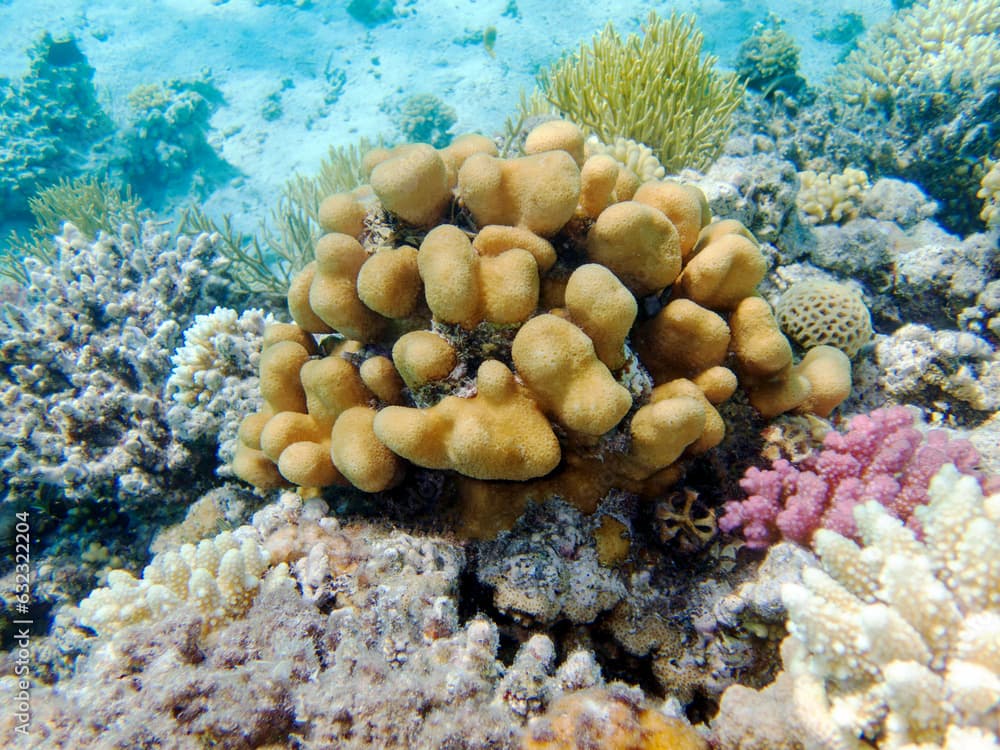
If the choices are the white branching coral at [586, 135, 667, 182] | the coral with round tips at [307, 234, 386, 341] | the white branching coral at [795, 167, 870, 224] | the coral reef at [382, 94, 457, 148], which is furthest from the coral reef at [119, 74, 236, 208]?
the white branching coral at [795, 167, 870, 224]

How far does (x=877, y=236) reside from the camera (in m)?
4.72

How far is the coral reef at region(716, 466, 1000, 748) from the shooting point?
1421mm

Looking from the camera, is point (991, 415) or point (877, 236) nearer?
point (991, 415)

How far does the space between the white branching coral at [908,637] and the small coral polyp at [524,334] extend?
0.84 metres

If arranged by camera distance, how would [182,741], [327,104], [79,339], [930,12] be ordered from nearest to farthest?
[182,741] → [79,339] → [930,12] → [327,104]

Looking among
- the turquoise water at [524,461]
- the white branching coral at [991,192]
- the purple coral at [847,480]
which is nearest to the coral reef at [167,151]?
the turquoise water at [524,461]

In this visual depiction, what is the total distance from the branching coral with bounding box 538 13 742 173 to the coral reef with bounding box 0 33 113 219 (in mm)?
13113

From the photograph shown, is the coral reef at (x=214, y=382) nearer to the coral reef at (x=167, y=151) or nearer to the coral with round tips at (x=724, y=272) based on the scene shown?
the coral with round tips at (x=724, y=272)

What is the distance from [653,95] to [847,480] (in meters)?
4.28

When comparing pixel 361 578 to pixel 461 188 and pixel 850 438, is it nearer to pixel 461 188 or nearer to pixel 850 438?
pixel 461 188

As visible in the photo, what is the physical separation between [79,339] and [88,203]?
4.39 m

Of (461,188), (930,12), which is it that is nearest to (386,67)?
(930,12)

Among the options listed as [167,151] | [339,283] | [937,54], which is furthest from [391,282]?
[167,151]

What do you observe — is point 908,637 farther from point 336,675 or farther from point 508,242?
point 508,242
